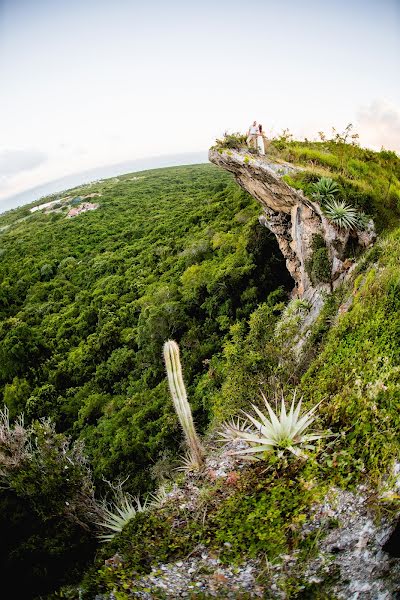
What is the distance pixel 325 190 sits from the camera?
12727 mm

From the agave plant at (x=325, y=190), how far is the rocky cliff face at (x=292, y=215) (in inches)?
13.2

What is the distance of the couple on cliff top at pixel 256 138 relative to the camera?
49.5 feet

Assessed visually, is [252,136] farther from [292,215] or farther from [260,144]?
[292,215]

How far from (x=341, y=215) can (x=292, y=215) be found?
116 inches

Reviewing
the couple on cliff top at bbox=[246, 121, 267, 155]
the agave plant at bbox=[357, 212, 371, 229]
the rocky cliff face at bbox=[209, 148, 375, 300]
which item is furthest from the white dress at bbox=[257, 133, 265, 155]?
the agave plant at bbox=[357, 212, 371, 229]

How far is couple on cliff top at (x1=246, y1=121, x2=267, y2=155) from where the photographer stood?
15.1 meters

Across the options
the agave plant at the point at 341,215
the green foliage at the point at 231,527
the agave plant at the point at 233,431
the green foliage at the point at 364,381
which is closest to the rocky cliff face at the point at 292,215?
the agave plant at the point at 341,215

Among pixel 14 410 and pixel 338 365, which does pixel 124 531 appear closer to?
pixel 338 365

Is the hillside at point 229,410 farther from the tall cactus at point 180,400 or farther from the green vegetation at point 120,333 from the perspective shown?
the tall cactus at point 180,400

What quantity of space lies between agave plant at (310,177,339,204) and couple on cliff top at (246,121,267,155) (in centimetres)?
337

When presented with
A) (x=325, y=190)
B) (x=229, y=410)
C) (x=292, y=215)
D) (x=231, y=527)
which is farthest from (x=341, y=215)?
(x=231, y=527)

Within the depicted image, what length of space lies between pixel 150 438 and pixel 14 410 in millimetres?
13585

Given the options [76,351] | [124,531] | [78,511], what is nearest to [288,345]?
[124,531]

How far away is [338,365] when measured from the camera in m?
7.23
